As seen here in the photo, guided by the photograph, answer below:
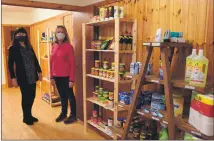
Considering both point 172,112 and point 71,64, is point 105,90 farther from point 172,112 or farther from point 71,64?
point 172,112

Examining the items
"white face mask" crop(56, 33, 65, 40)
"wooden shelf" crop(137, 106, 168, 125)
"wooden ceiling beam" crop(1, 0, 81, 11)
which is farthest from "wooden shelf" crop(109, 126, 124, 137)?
"wooden ceiling beam" crop(1, 0, 81, 11)

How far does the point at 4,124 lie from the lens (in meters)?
3.16

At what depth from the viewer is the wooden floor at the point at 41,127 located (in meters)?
2.79

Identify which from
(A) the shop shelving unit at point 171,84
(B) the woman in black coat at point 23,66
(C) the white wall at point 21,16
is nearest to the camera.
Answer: (A) the shop shelving unit at point 171,84

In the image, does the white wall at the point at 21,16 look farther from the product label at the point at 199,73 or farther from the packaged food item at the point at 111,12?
the product label at the point at 199,73

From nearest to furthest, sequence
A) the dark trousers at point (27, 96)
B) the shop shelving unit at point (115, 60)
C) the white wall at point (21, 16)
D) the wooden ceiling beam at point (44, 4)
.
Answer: the shop shelving unit at point (115, 60), the wooden ceiling beam at point (44, 4), the dark trousers at point (27, 96), the white wall at point (21, 16)

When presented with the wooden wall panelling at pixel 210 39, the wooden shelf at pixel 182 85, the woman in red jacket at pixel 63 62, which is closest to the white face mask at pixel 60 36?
the woman in red jacket at pixel 63 62

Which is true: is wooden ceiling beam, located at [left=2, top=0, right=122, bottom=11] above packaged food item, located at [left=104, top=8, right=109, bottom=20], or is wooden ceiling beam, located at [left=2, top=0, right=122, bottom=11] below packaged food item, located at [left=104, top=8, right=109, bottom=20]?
above

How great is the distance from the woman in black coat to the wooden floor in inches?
8.4

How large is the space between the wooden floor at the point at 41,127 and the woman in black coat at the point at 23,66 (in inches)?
8.4

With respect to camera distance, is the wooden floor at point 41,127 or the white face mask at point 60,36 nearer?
the wooden floor at point 41,127

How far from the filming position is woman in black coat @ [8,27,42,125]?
295cm

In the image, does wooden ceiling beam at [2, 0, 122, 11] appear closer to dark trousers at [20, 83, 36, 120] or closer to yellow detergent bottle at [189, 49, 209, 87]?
dark trousers at [20, 83, 36, 120]

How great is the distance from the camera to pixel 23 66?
2.99 m
